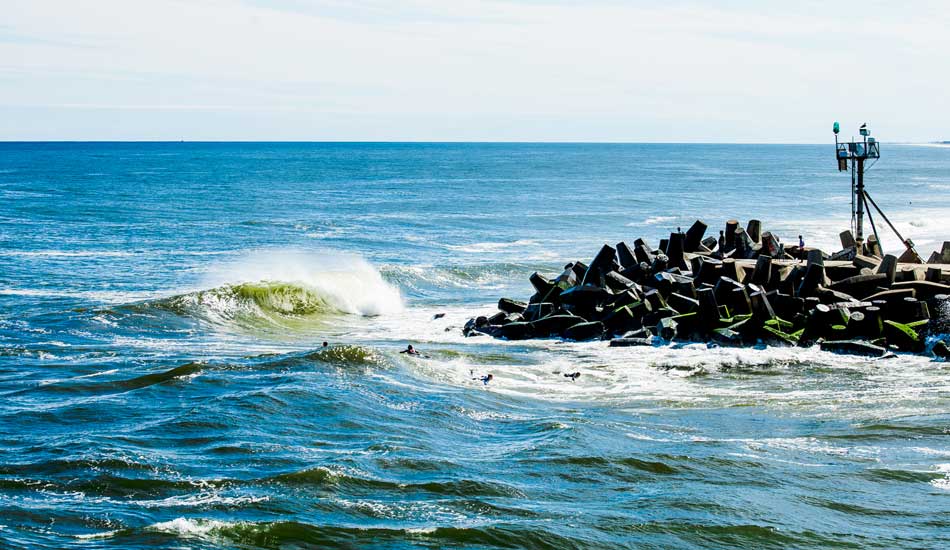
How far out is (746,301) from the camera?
82.0 ft

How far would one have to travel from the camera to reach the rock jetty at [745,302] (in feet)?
77.8

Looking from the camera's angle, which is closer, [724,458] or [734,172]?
[724,458]

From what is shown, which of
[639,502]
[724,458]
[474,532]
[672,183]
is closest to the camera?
[474,532]

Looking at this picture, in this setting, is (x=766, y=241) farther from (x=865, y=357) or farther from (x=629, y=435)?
(x=629, y=435)

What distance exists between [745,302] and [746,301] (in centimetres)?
4

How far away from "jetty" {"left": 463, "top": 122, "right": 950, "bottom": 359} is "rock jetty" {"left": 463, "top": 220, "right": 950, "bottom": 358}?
3cm

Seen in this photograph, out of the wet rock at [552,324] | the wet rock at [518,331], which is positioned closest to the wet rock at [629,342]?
the wet rock at [552,324]

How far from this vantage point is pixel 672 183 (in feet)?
360

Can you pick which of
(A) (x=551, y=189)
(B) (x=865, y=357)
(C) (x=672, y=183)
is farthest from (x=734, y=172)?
(B) (x=865, y=357)

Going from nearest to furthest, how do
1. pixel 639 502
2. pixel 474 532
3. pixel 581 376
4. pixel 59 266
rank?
pixel 474 532 → pixel 639 502 → pixel 581 376 → pixel 59 266

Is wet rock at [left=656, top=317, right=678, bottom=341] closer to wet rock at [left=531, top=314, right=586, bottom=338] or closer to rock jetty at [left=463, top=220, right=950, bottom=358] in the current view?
rock jetty at [left=463, top=220, right=950, bottom=358]

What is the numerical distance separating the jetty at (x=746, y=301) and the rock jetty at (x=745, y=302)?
3cm

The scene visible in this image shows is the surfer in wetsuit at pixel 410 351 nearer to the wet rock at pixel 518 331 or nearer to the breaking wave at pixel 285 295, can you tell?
the wet rock at pixel 518 331

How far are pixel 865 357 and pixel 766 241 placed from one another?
26.5 feet
